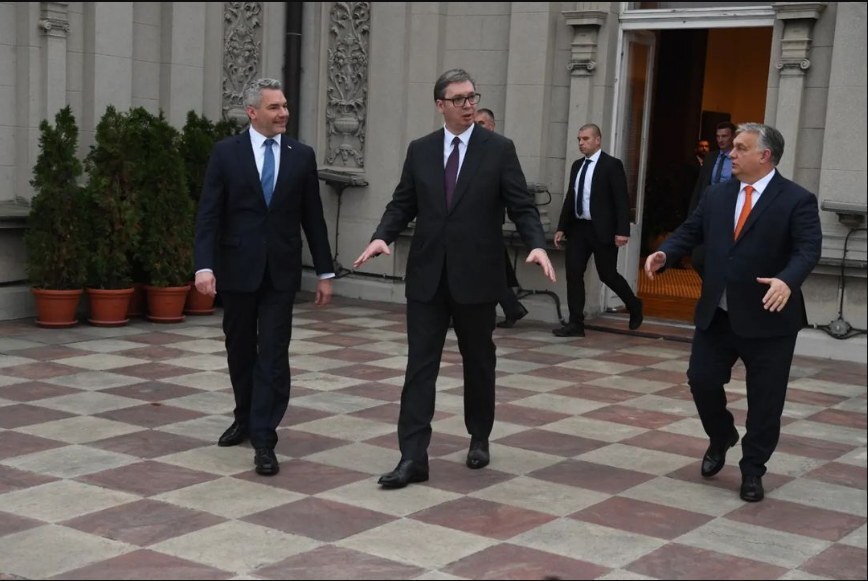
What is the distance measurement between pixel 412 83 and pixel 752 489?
294 inches

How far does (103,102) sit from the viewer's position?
1164 cm

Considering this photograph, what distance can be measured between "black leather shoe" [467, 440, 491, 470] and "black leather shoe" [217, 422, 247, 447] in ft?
4.02

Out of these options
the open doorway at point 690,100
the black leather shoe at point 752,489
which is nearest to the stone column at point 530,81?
the open doorway at point 690,100

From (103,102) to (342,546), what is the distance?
783 centimetres

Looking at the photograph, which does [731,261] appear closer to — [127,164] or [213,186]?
[213,186]

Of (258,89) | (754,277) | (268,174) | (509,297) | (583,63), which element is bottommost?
(509,297)

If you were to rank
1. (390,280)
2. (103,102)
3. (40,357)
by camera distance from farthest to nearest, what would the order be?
(390,280) < (103,102) < (40,357)

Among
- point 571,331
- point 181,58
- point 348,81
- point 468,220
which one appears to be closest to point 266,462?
point 468,220

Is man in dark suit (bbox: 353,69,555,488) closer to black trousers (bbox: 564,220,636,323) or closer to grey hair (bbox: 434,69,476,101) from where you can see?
grey hair (bbox: 434,69,476,101)

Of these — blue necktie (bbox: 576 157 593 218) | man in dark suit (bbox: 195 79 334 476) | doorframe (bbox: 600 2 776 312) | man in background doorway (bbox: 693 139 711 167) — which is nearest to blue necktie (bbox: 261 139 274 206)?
man in dark suit (bbox: 195 79 334 476)

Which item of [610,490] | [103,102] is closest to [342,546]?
[610,490]

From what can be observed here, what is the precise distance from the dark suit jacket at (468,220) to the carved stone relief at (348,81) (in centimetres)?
701

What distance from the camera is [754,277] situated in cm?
576

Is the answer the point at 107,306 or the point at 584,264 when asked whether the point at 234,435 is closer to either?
the point at 107,306
